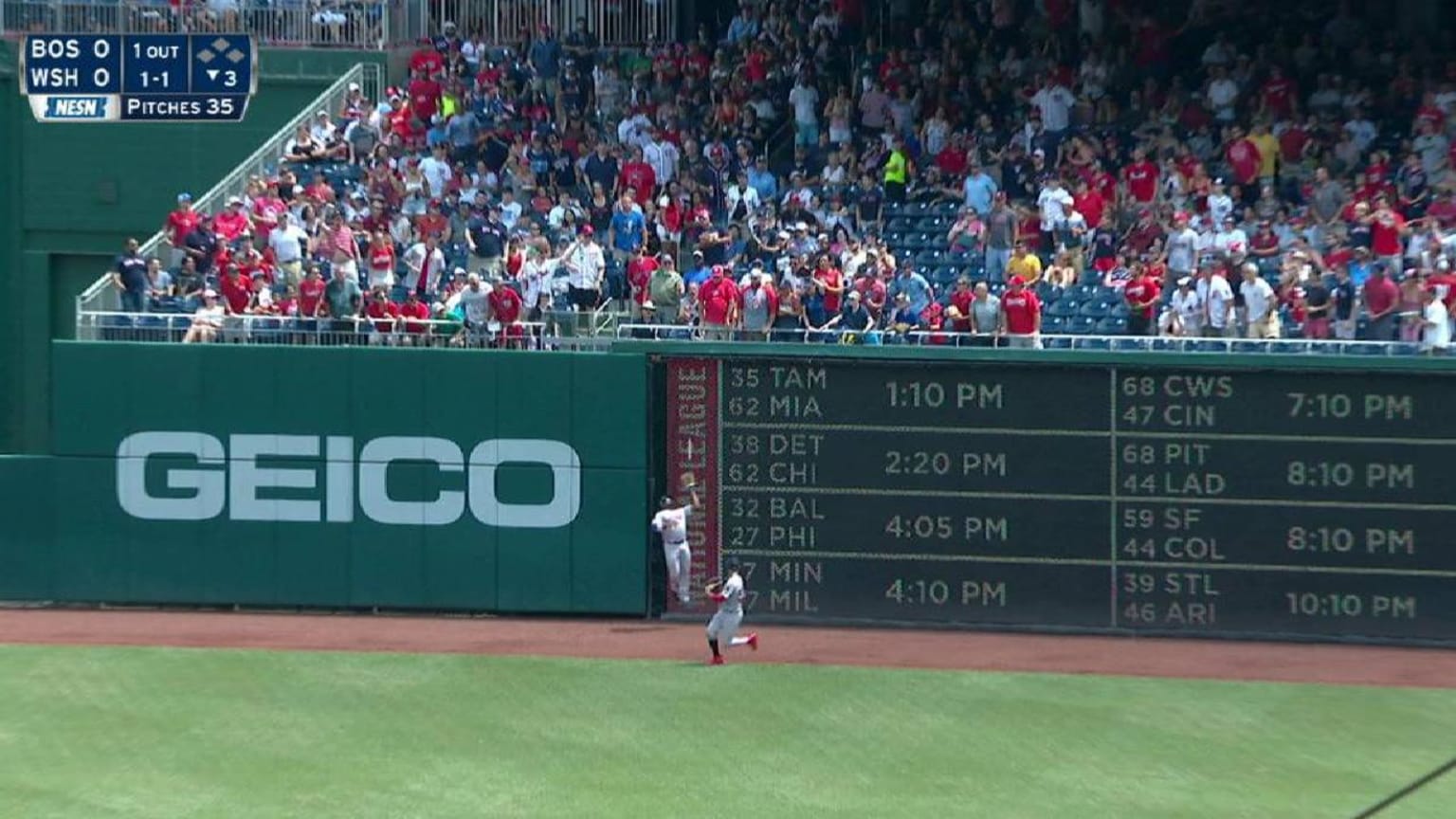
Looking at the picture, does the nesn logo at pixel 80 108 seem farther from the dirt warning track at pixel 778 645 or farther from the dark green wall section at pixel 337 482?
the dirt warning track at pixel 778 645

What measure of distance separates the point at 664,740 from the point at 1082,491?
20.4 feet

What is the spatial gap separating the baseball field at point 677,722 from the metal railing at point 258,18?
11852mm

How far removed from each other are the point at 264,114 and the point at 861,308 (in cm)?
1236

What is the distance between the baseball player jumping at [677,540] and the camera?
23359mm

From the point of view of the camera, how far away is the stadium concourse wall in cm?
3356

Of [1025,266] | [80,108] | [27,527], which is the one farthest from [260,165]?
[1025,266]

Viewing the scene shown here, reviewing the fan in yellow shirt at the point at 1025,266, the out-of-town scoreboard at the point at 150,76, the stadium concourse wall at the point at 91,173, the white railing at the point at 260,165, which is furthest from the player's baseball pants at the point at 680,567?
the stadium concourse wall at the point at 91,173

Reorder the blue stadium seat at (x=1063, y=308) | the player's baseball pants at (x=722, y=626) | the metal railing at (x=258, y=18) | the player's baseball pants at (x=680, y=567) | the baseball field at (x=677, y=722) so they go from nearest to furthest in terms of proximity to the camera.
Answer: the baseball field at (x=677, y=722) → the player's baseball pants at (x=722, y=626) → the player's baseball pants at (x=680, y=567) → the blue stadium seat at (x=1063, y=308) → the metal railing at (x=258, y=18)

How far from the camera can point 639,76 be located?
3123 centimetres

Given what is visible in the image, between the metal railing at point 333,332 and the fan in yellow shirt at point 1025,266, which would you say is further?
the fan in yellow shirt at point 1025,266

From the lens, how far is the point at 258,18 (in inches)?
1351

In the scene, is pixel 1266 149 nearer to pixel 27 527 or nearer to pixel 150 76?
pixel 150 76

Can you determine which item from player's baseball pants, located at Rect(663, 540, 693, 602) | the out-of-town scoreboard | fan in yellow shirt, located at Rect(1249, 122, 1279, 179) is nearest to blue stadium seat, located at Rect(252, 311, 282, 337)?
the out-of-town scoreboard

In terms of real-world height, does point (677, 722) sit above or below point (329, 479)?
below
